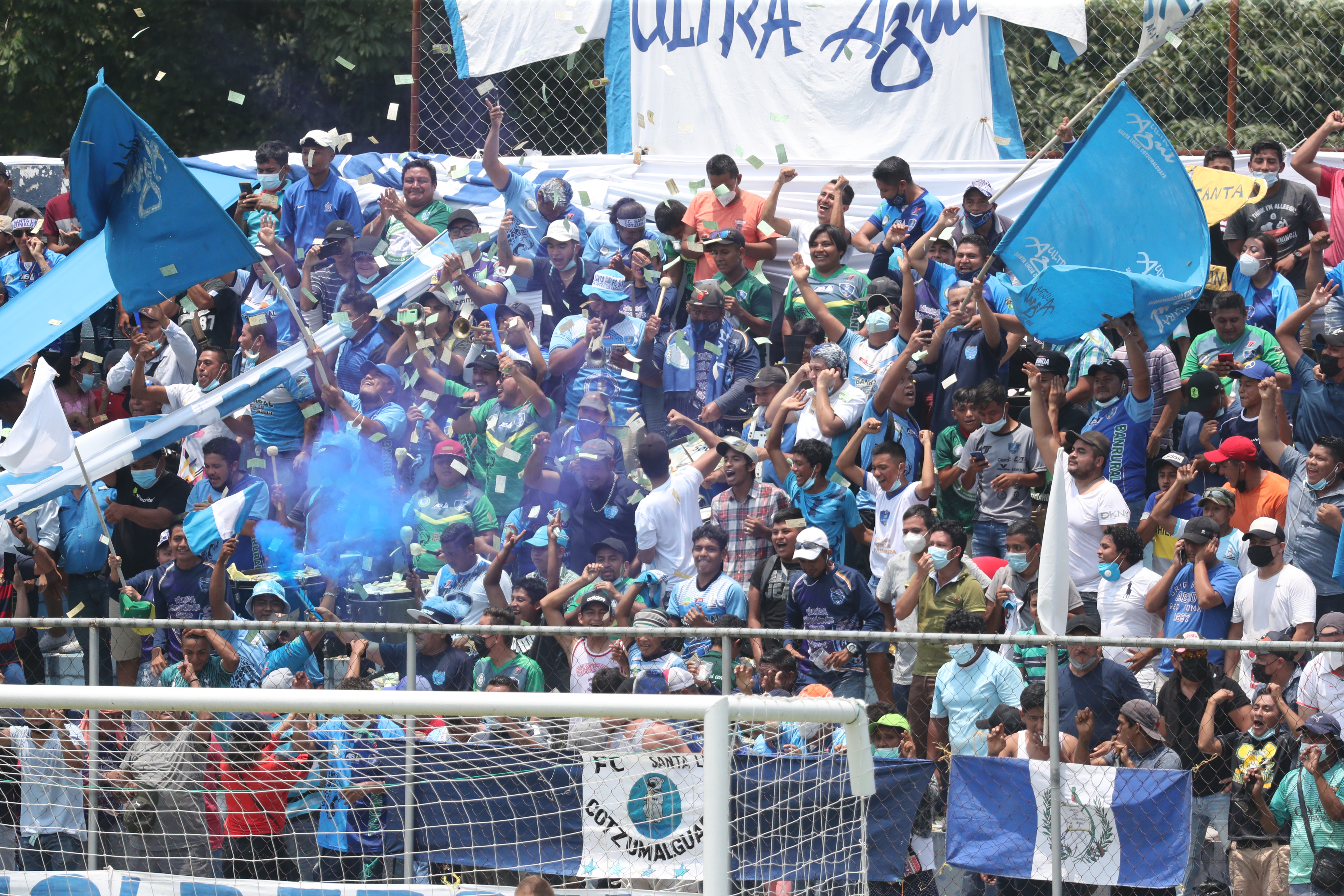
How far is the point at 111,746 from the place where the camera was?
23.9ft

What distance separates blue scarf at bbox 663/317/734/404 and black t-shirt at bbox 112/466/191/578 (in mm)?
3146

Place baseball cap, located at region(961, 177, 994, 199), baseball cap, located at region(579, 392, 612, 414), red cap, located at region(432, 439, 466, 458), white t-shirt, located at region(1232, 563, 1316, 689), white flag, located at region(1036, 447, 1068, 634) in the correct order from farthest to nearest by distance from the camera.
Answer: baseball cap, located at region(961, 177, 994, 199) < red cap, located at region(432, 439, 466, 458) < baseball cap, located at region(579, 392, 612, 414) < white t-shirt, located at region(1232, 563, 1316, 689) < white flag, located at region(1036, 447, 1068, 634)

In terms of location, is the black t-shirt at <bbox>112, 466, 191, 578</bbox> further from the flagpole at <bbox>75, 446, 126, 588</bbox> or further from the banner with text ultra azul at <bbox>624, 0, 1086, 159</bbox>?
the banner with text ultra azul at <bbox>624, 0, 1086, 159</bbox>

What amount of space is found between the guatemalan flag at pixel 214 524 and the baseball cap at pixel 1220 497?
5.33m

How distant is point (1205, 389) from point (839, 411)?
202 centimetres

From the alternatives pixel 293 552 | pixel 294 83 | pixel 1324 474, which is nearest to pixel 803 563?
pixel 1324 474

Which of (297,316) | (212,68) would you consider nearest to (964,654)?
(297,316)

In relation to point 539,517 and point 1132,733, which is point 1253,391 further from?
point 539,517

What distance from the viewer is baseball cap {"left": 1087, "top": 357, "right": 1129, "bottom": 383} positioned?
942 cm

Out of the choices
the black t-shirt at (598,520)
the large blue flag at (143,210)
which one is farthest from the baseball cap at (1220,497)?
the large blue flag at (143,210)

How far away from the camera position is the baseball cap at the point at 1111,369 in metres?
9.42

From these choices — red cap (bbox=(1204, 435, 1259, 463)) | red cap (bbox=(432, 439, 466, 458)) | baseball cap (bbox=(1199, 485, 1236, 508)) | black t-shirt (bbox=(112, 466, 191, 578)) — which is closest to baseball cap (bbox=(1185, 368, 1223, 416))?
red cap (bbox=(1204, 435, 1259, 463))

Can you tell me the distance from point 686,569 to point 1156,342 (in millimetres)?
2805

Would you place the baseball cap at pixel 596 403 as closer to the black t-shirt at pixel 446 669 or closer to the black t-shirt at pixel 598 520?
the black t-shirt at pixel 598 520
